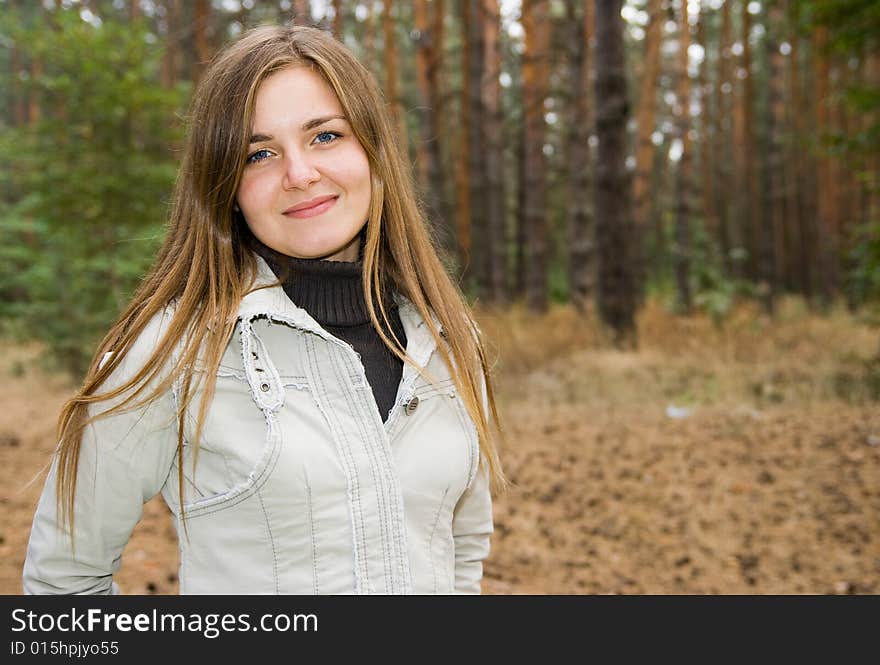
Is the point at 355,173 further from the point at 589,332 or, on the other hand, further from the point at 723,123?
the point at 723,123

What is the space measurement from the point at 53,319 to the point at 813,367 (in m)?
8.66

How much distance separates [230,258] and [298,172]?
9.3 inches

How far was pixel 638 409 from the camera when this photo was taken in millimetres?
7477

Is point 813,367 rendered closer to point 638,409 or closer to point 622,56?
point 638,409

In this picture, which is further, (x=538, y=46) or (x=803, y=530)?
(x=538, y=46)

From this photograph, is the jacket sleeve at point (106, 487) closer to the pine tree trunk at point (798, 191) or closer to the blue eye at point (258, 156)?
the blue eye at point (258, 156)

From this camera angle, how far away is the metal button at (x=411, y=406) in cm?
174

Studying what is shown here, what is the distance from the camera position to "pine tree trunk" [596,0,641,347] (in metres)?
9.24

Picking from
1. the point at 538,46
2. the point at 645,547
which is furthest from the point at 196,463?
the point at 538,46

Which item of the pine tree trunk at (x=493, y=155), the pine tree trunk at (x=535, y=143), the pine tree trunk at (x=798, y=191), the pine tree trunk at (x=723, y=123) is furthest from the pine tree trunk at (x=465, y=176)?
the pine tree trunk at (x=798, y=191)

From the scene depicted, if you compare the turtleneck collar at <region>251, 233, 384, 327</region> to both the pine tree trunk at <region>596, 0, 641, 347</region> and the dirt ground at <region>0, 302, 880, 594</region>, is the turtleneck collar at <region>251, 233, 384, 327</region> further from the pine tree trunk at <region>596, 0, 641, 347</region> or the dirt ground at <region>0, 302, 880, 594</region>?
the pine tree trunk at <region>596, 0, 641, 347</region>

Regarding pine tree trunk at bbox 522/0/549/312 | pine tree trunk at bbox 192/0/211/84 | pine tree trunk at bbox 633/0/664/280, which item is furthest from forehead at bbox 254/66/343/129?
pine tree trunk at bbox 633/0/664/280

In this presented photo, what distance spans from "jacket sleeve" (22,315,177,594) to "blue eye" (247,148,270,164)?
15.6 inches
